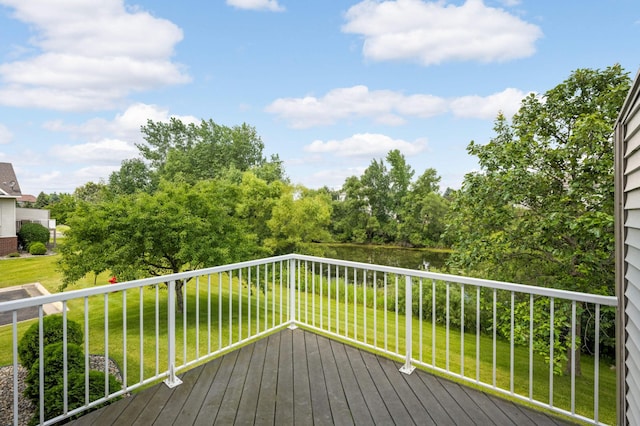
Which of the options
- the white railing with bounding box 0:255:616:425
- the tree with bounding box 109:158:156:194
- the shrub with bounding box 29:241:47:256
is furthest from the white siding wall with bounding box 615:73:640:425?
the tree with bounding box 109:158:156:194

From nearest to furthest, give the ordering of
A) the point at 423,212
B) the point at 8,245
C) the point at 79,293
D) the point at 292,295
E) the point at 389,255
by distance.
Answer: the point at 79,293, the point at 292,295, the point at 8,245, the point at 389,255, the point at 423,212

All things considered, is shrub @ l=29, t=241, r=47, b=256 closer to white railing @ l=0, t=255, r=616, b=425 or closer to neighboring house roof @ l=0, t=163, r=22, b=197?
neighboring house roof @ l=0, t=163, r=22, b=197

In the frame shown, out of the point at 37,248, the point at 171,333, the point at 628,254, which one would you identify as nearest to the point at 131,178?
the point at 37,248

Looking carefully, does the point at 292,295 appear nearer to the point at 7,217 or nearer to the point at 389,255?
the point at 7,217

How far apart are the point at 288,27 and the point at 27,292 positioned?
33.4 ft

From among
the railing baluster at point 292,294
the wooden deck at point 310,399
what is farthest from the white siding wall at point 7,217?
the wooden deck at point 310,399

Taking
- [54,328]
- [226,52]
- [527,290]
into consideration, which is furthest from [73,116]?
[527,290]

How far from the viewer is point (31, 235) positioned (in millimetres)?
15570

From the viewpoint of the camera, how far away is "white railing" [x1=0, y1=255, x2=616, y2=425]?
2234 millimetres

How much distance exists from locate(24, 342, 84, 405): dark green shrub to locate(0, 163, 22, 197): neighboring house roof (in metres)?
15.8

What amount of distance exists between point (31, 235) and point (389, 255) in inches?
697

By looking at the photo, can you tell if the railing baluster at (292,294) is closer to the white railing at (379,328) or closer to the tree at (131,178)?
the white railing at (379,328)

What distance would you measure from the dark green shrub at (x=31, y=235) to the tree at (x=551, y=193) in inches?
702

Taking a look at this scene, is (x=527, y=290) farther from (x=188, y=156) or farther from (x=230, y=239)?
(x=188, y=156)
